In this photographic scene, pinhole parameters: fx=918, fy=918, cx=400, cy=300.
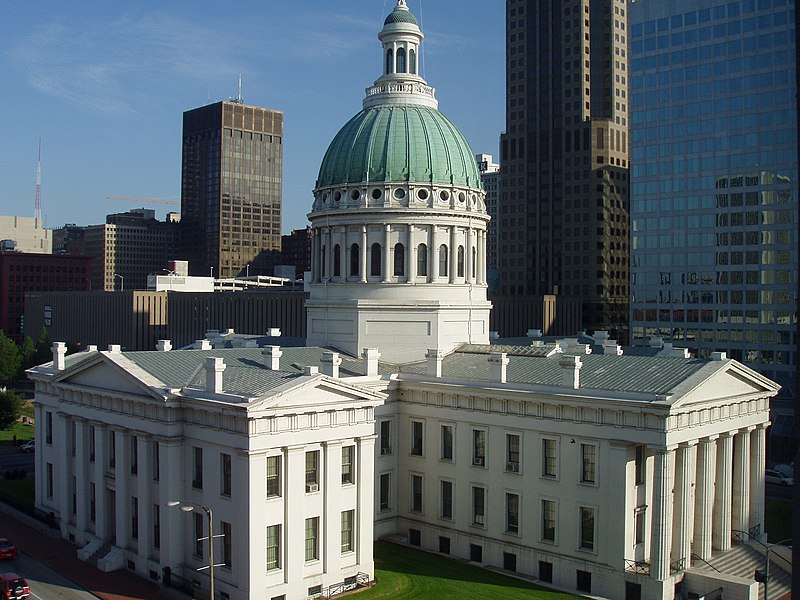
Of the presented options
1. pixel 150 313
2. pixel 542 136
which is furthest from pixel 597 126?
pixel 150 313

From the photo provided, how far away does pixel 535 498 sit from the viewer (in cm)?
5753

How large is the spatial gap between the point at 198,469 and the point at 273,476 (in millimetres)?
5945

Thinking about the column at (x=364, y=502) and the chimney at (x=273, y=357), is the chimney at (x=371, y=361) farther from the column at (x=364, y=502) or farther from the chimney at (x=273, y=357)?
the column at (x=364, y=502)

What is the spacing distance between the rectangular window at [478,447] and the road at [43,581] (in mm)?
25001

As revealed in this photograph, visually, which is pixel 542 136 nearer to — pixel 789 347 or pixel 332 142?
pixel 789 347

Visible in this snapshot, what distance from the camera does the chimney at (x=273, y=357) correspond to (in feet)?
200

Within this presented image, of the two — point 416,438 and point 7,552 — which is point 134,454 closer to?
point 7,552

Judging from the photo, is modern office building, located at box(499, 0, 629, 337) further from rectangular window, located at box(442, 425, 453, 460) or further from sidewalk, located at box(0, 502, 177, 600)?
sidewalk, located at box(0, 502, 177, 600)

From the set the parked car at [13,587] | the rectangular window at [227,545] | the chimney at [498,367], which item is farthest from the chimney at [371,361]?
the parked car at [13,587]

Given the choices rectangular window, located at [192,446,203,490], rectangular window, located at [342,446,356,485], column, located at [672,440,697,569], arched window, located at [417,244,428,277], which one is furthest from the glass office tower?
rectangular window, located at [192,446,203,490]

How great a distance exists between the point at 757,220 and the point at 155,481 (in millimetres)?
86734

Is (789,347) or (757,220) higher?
(757,220)

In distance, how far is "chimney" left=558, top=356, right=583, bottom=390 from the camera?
56.3 metres

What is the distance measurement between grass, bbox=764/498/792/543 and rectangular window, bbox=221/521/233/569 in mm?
37315
